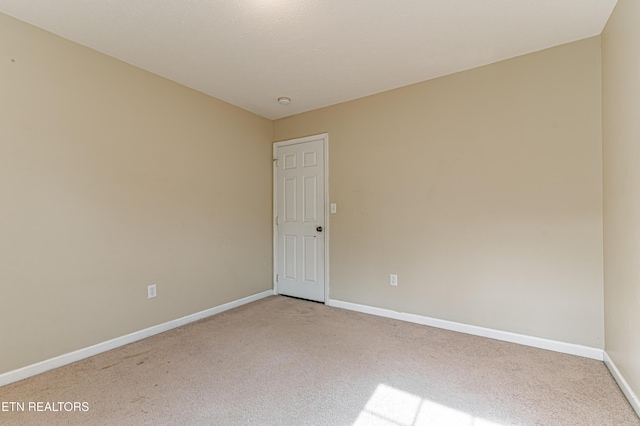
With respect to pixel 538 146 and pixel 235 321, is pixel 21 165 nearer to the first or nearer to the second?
A: pixel 235 321

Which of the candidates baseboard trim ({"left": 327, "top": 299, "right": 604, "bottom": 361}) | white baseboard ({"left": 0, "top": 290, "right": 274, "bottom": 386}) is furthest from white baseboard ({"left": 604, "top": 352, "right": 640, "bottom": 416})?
white baseboard ({"left": 0, "top": 290, "right": 274, "bottom": 386})

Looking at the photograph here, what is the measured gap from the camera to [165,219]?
2.89 metres

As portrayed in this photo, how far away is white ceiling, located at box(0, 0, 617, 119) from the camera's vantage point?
1917 mm

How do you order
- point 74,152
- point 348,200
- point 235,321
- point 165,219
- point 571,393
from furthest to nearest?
point 348,200 → point 235,321 → point 165,219 → point 74,152 → point 571,393

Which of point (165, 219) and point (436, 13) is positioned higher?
point (436, 13)

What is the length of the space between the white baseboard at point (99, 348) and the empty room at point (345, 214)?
0.02m

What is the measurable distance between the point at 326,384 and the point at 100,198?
87.8 inches

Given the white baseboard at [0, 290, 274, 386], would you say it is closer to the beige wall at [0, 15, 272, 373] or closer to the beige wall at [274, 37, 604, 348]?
the beige wall at [0, 15, 272, 373]

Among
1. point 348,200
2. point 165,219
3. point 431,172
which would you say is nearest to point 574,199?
point 431,172

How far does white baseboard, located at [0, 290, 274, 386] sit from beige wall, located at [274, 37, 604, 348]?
1.47 meters

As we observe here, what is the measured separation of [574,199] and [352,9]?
214cm

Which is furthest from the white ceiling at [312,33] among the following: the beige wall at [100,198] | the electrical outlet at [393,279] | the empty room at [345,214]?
the electrical outlet at [393,279]

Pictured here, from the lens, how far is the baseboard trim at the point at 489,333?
7.48 ft

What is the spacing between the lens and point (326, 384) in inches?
76.3
